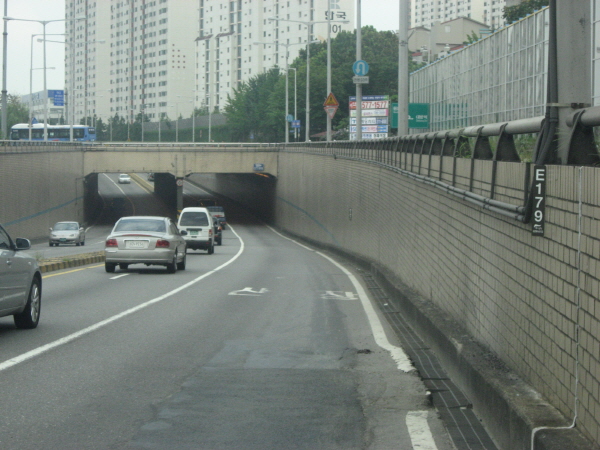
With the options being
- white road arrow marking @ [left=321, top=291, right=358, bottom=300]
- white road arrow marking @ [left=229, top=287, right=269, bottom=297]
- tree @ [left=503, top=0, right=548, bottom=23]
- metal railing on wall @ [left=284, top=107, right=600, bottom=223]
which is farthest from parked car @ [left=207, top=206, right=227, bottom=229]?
white road arrow marking @ [left=321, top=291, right=358, bottom=300]

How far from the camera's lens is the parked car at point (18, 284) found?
10469 mm

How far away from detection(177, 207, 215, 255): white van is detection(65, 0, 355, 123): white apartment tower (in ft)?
390

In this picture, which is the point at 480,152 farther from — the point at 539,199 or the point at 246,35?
the point at 246,35

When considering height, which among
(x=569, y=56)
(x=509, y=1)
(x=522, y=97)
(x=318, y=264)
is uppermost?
(x=509, y=1)

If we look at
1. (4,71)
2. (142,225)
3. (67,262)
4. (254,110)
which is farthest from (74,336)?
(254,110)

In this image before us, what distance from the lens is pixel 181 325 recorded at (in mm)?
12547

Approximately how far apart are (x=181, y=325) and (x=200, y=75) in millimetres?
172010

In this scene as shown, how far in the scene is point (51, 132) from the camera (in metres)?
103

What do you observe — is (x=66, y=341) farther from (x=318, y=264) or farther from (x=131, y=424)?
(x=318, y=264)

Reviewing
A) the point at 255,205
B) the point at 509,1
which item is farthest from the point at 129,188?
the point at 509,1

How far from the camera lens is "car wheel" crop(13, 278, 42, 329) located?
11.4 meters

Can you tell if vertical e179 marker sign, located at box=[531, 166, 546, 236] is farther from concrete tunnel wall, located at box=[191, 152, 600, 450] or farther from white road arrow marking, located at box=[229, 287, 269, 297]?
white road arrow marking, located at box=[229, 287, 269, 297]

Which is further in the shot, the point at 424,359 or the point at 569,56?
the point at 424,359

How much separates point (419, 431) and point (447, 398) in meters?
1.26
